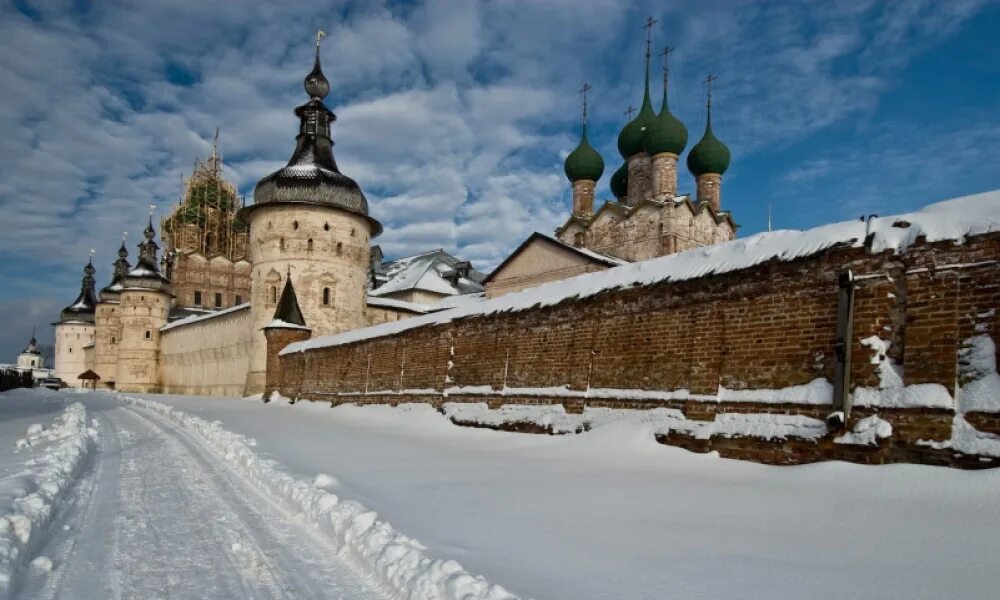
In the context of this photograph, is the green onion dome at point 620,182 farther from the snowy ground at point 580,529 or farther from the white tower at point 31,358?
the white tower at point 31,358

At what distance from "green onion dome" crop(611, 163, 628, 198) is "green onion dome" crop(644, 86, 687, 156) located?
3504 mm

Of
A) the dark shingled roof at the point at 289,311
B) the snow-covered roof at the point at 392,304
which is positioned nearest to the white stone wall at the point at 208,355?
the snow-covered roof at the point at 392,304

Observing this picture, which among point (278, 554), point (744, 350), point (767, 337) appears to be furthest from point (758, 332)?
point (278, 554)

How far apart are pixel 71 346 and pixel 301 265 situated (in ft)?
153

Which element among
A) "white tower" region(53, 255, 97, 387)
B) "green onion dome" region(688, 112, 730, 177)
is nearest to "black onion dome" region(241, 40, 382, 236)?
"green onion dome" region(688, 112, 730, 177)

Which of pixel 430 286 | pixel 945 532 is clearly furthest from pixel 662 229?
pixel 945 532

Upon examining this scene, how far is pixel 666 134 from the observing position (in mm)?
32594

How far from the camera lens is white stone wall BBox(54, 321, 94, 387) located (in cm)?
6062

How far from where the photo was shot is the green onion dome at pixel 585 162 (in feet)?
122

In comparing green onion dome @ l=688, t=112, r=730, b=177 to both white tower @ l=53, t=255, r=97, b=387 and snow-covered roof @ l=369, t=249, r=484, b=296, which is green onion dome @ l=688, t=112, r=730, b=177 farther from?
white tower @ l=53, t=255, r=97, b=387

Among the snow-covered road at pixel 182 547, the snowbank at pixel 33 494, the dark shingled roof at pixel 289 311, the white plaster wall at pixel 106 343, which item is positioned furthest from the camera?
the white plaster wall at pixel 106 343

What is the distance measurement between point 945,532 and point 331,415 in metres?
14.1

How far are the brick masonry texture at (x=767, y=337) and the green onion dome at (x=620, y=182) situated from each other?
88.7 feet

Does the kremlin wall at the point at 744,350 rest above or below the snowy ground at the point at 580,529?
Result: above
